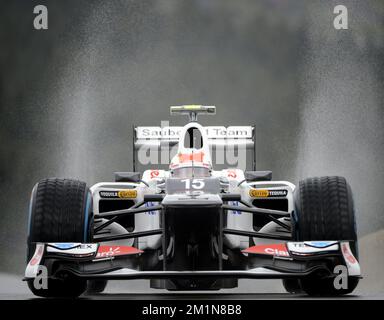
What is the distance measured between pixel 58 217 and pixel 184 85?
51.4 feet

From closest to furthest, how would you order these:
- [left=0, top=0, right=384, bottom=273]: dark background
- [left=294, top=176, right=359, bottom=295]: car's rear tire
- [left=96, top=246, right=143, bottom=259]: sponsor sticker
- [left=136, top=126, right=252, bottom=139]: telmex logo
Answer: [left=96, top=246, right=143, bottom=259]: sponsor sticker
[left=294, top=176, right=359, bottom=295]: car's rear tire
[left=136, top=126, right=252, bottom=139]: telmex logo
[left=0, top=0, right=384, bottom=273]: dark background

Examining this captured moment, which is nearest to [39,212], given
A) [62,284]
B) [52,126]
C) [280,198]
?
[62,284]

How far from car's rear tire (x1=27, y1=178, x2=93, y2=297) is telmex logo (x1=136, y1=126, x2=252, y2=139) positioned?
271 centimetres

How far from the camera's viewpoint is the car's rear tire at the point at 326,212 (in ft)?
24.1

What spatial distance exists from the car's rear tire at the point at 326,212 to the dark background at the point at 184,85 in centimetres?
1167

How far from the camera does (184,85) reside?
2286cm

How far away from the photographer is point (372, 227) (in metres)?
20.8

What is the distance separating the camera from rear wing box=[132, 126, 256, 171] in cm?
1039

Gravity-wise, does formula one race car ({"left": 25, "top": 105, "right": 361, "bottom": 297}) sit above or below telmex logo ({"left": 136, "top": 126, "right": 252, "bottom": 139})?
below

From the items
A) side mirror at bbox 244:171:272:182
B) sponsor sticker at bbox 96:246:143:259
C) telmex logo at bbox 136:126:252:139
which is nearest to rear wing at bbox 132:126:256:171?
telmex logo at bbox 136:126:252:139

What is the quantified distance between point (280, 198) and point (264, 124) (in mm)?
13668

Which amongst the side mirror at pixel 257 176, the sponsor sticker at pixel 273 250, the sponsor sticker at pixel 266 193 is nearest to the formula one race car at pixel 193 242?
the sponsor sticker at pixel 273 250

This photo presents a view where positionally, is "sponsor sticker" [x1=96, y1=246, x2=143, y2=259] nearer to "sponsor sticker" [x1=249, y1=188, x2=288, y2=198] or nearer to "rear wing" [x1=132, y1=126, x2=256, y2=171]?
"sponsor sticker" [x1=249, y1=188, x2=288, y2=198]
